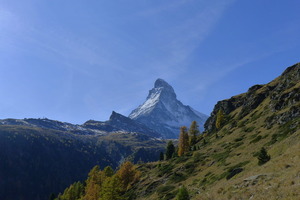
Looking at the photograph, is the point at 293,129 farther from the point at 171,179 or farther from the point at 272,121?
the point at 171,179

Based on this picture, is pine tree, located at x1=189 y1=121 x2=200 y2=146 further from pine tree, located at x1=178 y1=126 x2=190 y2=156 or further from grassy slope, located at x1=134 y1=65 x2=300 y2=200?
grassy slope, located at x1=134 y1=65 x2=300 y2=200

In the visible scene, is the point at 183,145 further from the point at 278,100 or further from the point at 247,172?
the point at 247,172

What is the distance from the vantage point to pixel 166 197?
177 ft

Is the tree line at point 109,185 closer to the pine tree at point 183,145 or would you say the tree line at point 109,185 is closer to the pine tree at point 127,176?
the pine tree at point 127,176

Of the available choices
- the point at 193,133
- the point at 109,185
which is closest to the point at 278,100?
the point at 193,133

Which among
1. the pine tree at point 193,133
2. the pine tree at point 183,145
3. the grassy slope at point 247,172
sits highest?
the pine tree at point 193,133

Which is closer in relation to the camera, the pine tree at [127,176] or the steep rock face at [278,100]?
the steep rock face at [278,100]

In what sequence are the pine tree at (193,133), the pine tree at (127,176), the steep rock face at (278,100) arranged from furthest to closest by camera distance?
the pine tree at (193,133), the pine tree at (127,176), the steep rock face at (278,100)

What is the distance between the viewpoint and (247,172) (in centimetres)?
3500

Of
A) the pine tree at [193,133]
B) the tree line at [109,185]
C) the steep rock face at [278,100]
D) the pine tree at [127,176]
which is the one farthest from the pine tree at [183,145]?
the steep rock face at [278,100]

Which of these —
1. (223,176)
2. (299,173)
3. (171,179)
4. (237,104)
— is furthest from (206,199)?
(237,104)

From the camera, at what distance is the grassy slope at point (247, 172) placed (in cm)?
2186

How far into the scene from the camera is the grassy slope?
21859 millimetres

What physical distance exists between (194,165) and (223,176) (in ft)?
86.2
